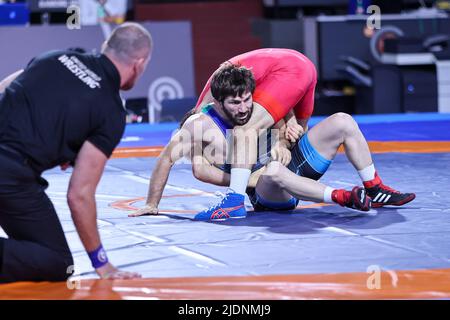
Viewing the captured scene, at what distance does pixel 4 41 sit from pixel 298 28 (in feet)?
10.1

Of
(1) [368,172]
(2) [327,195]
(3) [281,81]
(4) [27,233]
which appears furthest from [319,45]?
(4) [27,233]

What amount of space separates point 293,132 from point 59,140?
175 cm

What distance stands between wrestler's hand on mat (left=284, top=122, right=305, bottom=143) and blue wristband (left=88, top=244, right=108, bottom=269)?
170cm

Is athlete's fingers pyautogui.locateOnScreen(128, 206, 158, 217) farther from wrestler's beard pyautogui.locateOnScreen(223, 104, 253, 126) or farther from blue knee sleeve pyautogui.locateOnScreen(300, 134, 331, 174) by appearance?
blue knee sleeve pyautogui.locateOnScreen(300, 134, 331, 174)

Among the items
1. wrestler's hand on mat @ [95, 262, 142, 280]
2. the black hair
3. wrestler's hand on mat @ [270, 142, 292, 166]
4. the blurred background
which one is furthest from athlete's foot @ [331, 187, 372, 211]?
the blurred background

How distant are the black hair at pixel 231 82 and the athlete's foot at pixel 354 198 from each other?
0.63 m

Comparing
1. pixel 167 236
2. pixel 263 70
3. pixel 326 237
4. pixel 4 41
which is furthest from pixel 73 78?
pixel 4 41

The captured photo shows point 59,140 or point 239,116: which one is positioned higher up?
point 59,140

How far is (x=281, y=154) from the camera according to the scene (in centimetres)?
472

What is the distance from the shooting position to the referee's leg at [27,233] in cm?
334

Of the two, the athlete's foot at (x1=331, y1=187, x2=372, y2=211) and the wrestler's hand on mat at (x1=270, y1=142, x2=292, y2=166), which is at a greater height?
the wrestler's hand on mat at (x1=270, y1=142, x2=292, y2=166)

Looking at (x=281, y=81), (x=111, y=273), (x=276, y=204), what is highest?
(x=281, y=81)

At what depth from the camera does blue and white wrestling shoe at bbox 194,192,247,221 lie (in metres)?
4.53

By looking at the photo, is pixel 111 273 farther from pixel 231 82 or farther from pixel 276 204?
pixel 276 204
